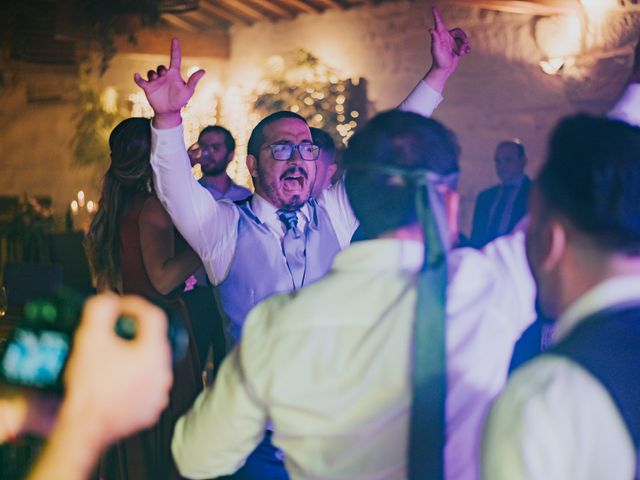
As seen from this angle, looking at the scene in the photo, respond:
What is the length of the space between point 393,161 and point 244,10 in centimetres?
713

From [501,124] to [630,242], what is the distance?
5.15 meters

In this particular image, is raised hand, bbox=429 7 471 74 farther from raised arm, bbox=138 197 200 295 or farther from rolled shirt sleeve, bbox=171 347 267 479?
rolled shirt sleeve, bbox=171 347 267 479

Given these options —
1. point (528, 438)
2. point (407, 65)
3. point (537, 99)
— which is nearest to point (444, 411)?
point (528, 438)

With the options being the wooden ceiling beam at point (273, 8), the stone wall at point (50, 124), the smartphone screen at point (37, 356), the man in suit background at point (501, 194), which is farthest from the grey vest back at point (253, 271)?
the stone wall at point (50, 124)

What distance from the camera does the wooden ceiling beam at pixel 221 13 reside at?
26.8 feet

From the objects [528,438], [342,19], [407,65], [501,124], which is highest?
[342,19]

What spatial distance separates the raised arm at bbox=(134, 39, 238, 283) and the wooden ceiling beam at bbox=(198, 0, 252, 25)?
240 inches

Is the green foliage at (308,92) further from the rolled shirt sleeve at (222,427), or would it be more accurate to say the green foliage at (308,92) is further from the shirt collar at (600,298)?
the shirt collar at (600,298)

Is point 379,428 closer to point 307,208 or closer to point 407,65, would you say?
point 307,208

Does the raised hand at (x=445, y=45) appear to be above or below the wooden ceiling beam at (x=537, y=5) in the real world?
below

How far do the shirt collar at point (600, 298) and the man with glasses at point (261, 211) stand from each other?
126 centimetres

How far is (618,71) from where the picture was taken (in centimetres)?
521

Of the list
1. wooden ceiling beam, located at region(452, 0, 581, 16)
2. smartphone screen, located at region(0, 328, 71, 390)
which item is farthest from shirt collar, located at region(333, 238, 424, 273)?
wooden ceiling beam, located at region(452, 0, 581, 16)

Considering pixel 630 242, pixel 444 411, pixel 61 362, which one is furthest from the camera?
pixel 444 411
